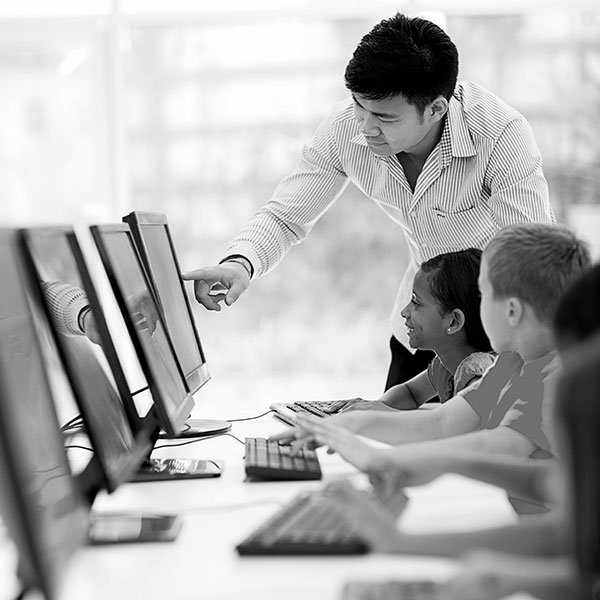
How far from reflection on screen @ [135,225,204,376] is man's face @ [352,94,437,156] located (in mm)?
544

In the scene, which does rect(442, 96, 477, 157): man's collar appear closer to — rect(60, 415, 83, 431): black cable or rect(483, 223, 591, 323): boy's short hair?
rect(483, 223, 591, 323): boy's short hair

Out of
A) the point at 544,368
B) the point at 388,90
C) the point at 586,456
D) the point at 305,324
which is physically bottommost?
the point at 305,324

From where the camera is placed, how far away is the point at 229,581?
1.08m

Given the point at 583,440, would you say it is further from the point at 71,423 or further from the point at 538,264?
the point at 71,423

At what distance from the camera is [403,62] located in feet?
7.04

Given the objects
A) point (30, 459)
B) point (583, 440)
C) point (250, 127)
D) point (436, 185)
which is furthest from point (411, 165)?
point (250, 127)

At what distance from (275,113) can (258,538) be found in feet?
13.0

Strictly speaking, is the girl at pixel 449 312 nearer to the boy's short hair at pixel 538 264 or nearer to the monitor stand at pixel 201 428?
the monitor stand at pixel 201 428

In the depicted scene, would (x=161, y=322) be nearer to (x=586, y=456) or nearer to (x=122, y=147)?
(x=586, y=456)

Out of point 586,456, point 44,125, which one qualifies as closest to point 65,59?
point 44,125

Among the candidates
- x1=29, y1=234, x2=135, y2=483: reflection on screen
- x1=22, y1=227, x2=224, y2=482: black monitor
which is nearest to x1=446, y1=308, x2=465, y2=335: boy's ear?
x1=22, y1=227, x2=224, y2=482: black monitor

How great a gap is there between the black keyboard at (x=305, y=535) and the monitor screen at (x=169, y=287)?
2.28 ft

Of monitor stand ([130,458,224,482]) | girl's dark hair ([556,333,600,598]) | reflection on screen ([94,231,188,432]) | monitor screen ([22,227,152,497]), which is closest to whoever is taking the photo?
girl's dark hair ([556,333,600,598])

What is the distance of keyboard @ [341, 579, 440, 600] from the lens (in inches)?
36.0
